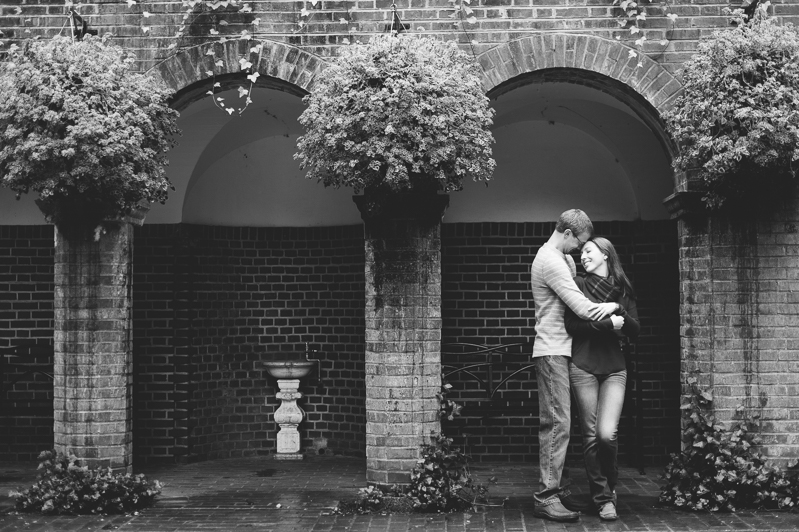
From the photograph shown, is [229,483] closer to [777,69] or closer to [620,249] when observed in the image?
[620,249]

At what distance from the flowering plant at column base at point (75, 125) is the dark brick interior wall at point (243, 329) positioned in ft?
7.06

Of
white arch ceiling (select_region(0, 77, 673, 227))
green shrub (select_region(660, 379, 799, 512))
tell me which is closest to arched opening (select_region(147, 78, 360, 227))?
white arch ceiling (select_region(0, 77, 673, 227))

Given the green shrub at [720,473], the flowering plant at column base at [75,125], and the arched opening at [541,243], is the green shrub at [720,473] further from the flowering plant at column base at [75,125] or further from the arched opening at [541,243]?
the flowering plant at column base at [75,125]

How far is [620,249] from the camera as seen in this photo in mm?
8359

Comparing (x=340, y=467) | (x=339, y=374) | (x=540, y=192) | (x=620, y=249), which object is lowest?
(x=340, y=467)

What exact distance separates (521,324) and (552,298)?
2.45 m

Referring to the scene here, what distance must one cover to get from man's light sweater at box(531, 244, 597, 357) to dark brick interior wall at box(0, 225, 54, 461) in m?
4.83

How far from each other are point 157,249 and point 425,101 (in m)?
3.71

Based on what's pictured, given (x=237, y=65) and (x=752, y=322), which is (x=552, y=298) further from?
(x=237, y=65)

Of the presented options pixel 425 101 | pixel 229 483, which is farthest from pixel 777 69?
pixel 229 483

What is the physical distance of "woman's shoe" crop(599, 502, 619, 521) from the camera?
226 inches

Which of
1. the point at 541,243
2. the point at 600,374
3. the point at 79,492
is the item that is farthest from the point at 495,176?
the point at 79,492

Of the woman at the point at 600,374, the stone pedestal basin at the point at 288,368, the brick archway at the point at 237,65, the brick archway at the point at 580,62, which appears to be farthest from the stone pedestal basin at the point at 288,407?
the brick archway at the point at 580,62

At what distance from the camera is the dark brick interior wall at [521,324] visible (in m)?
8.12
